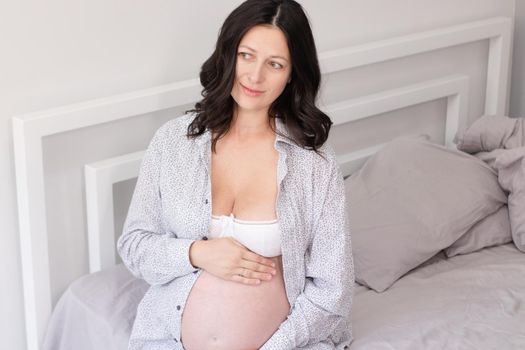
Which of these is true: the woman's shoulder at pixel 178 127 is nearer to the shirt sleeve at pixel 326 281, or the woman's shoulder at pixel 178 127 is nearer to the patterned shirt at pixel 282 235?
the patterned shirt at pixel 282 235

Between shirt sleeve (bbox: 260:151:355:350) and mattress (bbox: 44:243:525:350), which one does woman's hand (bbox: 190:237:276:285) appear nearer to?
shirt sleeve (bbox: 260:151:355:350)

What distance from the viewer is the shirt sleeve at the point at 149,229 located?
186 centimetres

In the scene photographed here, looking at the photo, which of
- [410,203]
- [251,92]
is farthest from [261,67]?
[410,203]

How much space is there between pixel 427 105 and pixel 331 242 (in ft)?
3.64

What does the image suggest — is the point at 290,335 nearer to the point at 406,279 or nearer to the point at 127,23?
the point at 406,279

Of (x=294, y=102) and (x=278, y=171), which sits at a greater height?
(x=294, y=102)

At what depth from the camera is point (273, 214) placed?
1.84 metres

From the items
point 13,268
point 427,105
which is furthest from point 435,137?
point 13,268

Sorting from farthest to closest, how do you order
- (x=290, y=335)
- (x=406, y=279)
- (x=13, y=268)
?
(x=406, y=279) < (x=13, y=268) < (x=290, y=335)

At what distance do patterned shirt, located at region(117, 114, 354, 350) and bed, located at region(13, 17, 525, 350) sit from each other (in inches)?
5.2

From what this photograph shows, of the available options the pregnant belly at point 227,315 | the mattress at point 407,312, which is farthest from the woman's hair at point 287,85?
the mattress at point 407,312

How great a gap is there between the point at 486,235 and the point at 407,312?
0.44 m

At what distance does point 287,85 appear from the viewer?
73.2 inches

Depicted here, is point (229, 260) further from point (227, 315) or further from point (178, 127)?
point (178, 127)
